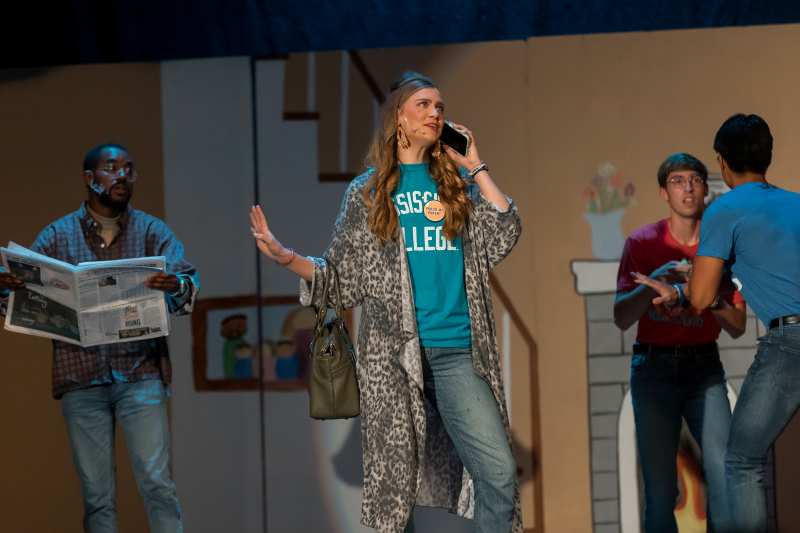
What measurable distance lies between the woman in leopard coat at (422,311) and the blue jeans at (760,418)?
2.28ft

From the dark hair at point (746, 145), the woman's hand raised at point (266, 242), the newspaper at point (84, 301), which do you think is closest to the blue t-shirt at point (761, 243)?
the dark hair at point (746, 145)

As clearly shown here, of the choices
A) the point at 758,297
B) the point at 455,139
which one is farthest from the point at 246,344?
the point at 758,297

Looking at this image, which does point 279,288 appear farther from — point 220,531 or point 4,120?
point 4,120

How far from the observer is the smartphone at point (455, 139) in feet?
11.7

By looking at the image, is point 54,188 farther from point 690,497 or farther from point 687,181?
point 690,497

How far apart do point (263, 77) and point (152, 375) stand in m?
1.68

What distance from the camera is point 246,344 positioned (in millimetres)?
4980

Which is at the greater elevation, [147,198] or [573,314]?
[147,198]

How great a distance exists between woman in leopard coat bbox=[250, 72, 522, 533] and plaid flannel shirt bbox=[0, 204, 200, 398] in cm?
82

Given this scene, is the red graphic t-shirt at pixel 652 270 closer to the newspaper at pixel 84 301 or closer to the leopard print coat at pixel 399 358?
the leopard print coat at pixel 399 358

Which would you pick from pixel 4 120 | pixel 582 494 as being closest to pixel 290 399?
pixel 582 494

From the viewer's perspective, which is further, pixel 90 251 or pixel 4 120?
pixel 4 120

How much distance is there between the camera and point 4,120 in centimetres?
506

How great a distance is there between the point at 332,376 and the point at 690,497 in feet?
7.20
